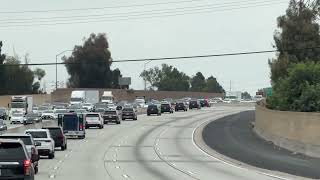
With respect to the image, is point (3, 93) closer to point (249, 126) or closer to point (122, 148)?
point (249, 126)

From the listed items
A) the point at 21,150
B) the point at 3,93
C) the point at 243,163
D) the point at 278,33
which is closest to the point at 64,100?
the point at 3,93

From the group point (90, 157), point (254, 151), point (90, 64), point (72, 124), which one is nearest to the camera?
point (90, 157)

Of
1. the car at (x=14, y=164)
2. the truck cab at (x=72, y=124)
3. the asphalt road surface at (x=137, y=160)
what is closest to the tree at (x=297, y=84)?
the asphalt road surface at (x=137, y=160)

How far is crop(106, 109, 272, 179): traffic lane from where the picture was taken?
2973 cm

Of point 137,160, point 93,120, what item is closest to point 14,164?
point 137,160

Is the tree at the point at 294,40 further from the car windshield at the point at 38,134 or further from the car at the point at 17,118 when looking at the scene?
the car windshield at the point at 38,134

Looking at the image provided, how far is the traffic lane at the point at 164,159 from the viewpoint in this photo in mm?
29734

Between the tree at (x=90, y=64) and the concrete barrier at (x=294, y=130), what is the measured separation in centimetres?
11985

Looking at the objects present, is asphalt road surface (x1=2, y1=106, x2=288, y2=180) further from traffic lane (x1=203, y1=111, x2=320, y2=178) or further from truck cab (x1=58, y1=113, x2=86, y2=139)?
traffic lane (x1=203, y1=111, x2=320, y2=178)

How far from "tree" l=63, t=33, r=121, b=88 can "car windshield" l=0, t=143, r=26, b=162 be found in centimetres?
15375

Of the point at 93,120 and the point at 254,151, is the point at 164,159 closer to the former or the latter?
the point at 254,151

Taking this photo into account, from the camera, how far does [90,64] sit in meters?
180

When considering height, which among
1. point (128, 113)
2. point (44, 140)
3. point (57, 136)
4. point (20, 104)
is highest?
point (20, 104)

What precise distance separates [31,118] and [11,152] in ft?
212
